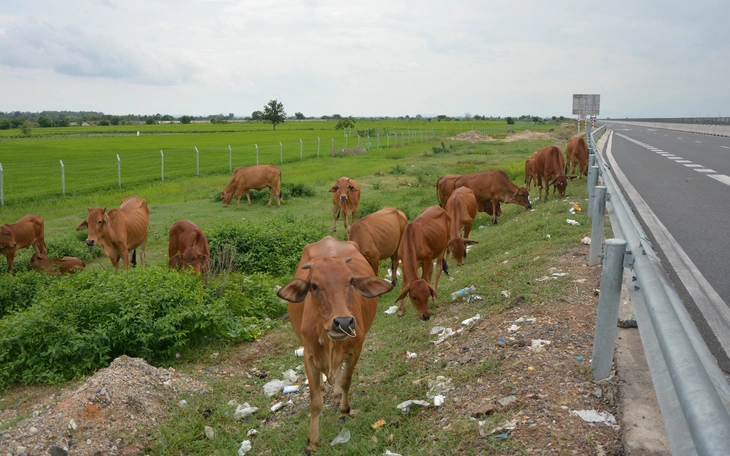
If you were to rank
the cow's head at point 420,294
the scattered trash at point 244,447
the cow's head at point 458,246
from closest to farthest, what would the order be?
1. the scattered trash at point 244,447
2. the cow's head at point 420,294
3. the cow's head at point 458,246

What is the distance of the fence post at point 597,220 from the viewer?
6387mm

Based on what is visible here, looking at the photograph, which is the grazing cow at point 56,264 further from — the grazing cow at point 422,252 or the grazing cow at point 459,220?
the grazing cow at point 459,220

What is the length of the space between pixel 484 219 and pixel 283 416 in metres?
11.4

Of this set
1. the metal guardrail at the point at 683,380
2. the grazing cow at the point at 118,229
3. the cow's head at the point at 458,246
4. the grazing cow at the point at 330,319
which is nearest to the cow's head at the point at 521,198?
the cow's head at the point at 458,246

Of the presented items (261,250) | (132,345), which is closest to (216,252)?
(261,250)

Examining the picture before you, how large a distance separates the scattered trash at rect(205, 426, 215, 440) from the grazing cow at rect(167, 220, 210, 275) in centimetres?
446

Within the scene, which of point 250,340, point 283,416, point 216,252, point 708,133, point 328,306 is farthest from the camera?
point 708,133

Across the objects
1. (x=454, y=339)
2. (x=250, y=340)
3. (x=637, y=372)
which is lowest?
(x=250, y=340)

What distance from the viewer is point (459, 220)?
1057 cm

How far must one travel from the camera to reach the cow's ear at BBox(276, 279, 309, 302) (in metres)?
4.65

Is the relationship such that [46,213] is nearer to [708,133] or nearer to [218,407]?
[218,407]

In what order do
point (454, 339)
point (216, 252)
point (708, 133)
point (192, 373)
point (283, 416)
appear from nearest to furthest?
1. point (283, 416)
2. point (454, 339)
3. point (192, 373)
4. point (216, 252)
5. point (708, 133)

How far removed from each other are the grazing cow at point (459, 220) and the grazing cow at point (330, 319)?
4674 mm

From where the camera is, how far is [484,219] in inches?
637
